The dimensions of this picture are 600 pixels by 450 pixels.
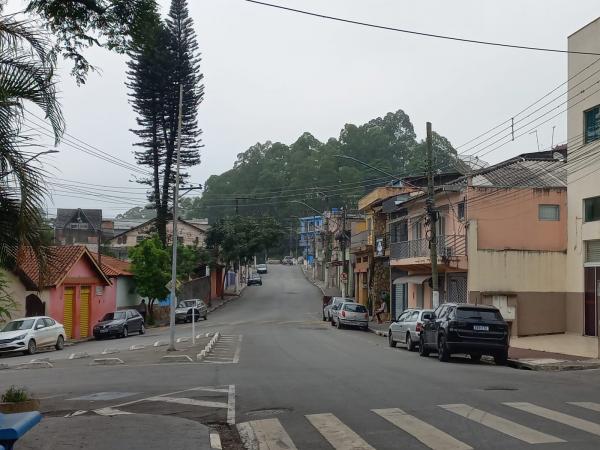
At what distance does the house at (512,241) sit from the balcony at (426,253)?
0.06 metres

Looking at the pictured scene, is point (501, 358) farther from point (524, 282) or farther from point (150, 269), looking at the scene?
point (150, 269)

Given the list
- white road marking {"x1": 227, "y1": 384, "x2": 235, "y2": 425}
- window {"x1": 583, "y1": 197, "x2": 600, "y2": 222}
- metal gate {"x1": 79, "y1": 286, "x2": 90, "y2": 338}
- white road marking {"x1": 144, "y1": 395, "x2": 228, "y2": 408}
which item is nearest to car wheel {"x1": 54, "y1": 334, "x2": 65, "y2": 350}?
metal gate {"x1": 79, "y1": 286, "x2": 90, "y2": 338}

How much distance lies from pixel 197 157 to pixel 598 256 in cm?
3453

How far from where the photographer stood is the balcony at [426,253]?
1342 inches

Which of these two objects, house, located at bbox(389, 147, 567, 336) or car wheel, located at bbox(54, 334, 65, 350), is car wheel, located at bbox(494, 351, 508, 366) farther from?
car wheel, located at bbox(54, 334, 65, 350)

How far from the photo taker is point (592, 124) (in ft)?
95.9

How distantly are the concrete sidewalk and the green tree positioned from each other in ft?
119

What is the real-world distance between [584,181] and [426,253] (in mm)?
10186

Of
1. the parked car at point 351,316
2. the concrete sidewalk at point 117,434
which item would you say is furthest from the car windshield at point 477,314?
the parked car at point 351,316

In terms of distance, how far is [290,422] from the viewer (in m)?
10.4

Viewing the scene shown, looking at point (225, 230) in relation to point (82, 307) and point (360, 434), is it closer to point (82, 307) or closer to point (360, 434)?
point (82, 307)

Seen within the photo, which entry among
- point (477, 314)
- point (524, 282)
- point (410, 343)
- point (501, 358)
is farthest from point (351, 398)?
point (524, 282)

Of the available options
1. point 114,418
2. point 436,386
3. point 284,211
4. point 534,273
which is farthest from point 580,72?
point 284,211

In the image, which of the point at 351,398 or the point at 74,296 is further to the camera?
the point at 74,296
